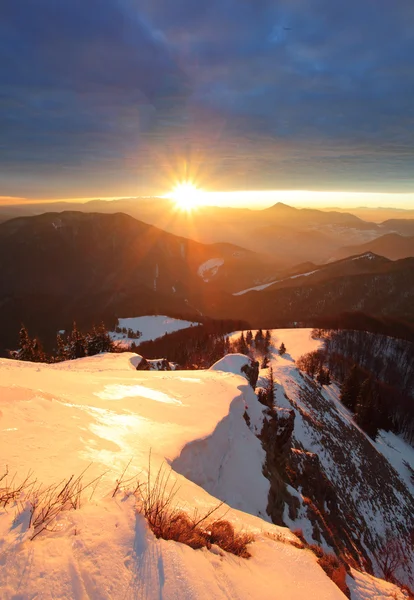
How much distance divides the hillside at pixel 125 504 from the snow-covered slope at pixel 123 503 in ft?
0.06

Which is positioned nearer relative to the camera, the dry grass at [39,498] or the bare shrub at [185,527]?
the dry grass at [39,498]

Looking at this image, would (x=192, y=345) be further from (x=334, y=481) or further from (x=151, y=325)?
(x=334, y=481)

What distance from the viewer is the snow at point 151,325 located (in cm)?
14038

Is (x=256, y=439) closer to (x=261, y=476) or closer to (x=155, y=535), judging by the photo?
(x=261, y=476)

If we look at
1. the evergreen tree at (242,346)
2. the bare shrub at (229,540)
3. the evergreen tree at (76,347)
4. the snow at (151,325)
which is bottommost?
the snow at (151,325)

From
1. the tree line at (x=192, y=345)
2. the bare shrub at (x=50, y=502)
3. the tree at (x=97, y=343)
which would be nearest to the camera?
the bare shrub at (x=50, y=502)

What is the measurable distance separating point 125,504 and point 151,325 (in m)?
153

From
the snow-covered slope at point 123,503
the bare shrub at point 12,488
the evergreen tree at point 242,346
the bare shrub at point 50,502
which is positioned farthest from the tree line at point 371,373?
the bare shrub at point 12,488

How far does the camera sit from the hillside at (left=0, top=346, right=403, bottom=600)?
3.73 metres

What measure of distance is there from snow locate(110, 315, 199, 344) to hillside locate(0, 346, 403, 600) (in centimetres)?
12445

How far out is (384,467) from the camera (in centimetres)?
4475

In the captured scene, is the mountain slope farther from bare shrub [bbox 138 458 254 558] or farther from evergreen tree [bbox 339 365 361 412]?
→ bare shrub [bbox 138 458 254 558]

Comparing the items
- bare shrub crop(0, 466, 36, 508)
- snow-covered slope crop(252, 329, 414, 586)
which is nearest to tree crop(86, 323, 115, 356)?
snow-covered slope crop(252, 329, 414, 586)

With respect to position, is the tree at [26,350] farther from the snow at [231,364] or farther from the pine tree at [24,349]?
the snow at [231,364]
